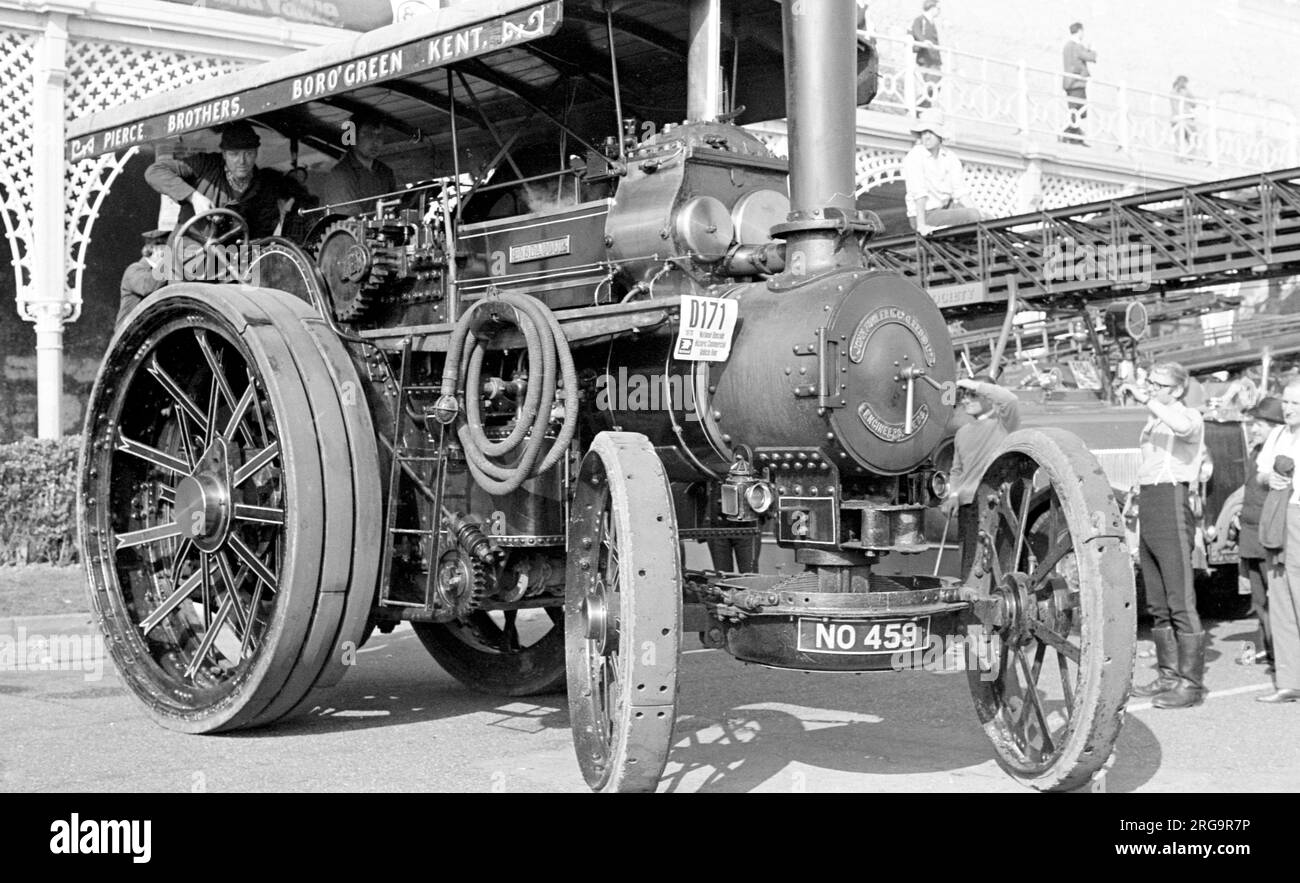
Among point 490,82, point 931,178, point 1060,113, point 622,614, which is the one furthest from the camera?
point 1060,113

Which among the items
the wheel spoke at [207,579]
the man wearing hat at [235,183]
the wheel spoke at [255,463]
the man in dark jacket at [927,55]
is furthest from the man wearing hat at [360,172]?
the man in dark jacket at [927,55]

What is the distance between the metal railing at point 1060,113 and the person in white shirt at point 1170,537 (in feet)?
25.3

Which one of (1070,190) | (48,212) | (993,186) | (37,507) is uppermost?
(1070,190)

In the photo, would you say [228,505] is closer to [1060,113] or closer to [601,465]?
[601,465]

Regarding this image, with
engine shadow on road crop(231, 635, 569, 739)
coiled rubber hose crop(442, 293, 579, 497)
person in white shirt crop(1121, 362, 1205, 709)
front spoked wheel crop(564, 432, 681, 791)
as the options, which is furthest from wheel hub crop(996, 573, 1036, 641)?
person in white shirt crop(1121, 362, 1205, 709)

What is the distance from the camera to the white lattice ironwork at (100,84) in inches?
498

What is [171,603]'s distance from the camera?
641cm

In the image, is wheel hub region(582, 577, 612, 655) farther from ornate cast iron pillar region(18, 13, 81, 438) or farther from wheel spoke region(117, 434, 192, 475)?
ornate cast iron pillar region(18, 13, 81, 438)

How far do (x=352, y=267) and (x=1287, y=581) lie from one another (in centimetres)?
452

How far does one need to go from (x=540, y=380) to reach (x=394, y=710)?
7.28ft

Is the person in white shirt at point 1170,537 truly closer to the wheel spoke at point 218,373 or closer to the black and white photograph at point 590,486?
the black and white photograph at point 590,486

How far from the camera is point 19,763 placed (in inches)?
219

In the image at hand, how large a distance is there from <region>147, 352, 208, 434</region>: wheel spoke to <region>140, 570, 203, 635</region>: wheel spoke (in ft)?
2.05

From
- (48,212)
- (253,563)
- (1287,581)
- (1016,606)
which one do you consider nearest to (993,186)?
(48,212)
